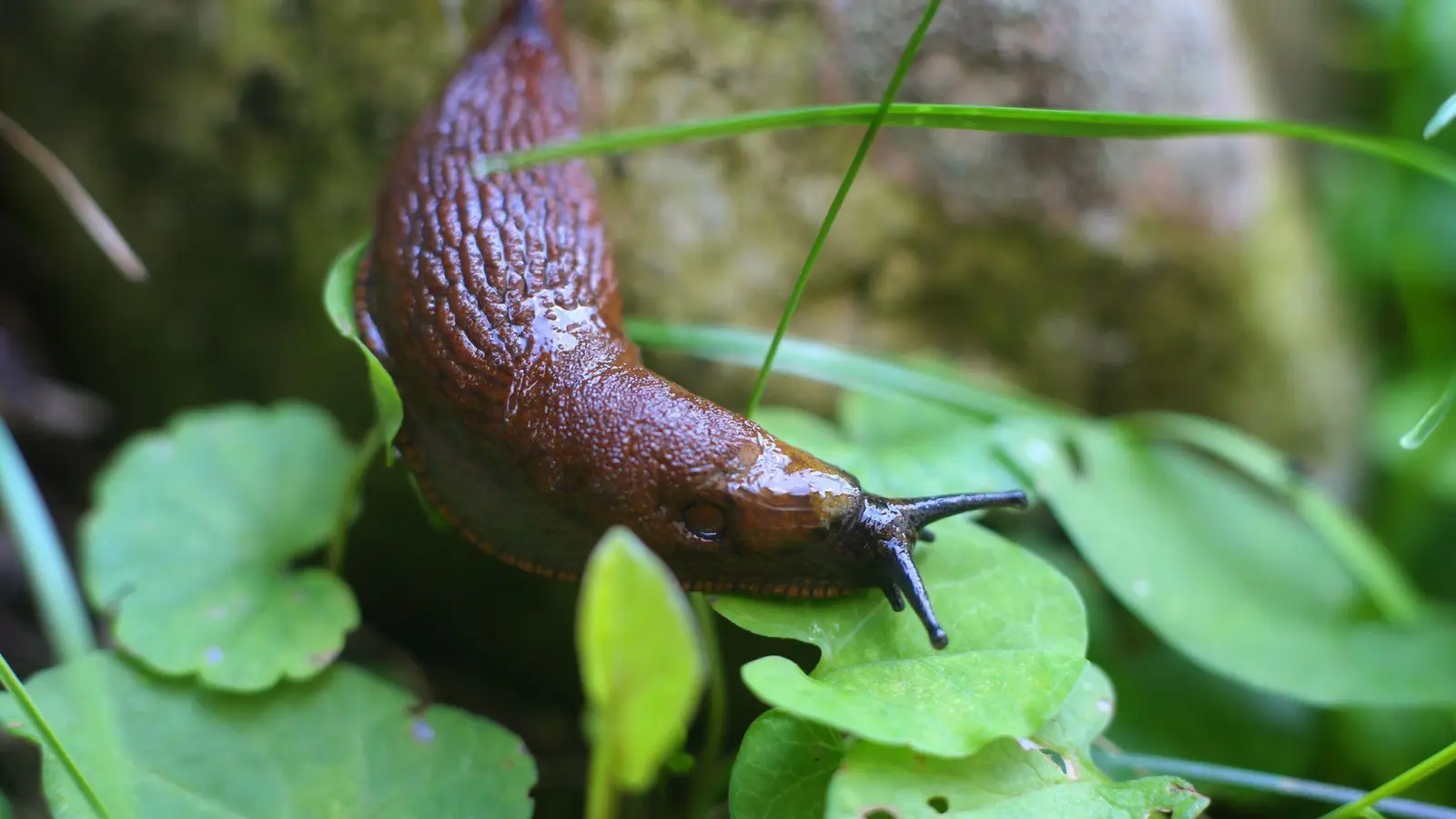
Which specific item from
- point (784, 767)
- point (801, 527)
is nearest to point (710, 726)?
point (784, 767)

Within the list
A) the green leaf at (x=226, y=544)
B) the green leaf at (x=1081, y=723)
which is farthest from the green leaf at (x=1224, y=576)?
the green leaf at (x=226, y=544)

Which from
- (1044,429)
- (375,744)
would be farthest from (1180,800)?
(375,744)

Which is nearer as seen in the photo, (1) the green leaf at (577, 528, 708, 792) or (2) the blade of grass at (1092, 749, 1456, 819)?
(1) the green leaf at (577, 528, 708, 792)

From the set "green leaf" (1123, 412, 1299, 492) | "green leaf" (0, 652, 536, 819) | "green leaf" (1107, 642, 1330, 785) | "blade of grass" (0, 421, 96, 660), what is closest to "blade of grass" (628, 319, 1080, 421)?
"green leaf" (1123, 412, 1299, 492)

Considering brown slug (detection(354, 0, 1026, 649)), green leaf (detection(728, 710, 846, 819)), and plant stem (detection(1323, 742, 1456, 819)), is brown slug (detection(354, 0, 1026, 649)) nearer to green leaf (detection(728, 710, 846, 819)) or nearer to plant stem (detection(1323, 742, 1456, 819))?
green leaf (detection(728, 710, 846, 819))

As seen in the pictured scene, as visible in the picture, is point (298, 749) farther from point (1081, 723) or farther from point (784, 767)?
point (1081, 723)
